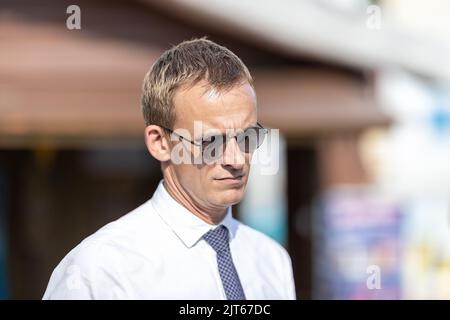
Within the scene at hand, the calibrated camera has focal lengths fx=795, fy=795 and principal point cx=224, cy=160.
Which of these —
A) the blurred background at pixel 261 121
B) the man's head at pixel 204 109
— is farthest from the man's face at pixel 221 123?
the blurred background at pixel 261 121

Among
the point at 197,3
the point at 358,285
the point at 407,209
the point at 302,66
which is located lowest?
the point at 358,285

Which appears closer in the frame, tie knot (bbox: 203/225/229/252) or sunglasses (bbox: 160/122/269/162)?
sunglasses (bbox: 160/122/269/162)

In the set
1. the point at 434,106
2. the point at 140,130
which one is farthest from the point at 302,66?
the point at 434,106

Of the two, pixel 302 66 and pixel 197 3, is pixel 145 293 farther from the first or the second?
pixel 302 66

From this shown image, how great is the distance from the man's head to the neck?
5cm

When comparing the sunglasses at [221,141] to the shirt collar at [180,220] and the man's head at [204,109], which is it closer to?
the man's head at [204,109]

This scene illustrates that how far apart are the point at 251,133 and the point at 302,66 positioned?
4.44 meters

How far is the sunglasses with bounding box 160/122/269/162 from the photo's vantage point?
61.5 inches

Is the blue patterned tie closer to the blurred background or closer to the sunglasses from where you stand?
the sunglasses

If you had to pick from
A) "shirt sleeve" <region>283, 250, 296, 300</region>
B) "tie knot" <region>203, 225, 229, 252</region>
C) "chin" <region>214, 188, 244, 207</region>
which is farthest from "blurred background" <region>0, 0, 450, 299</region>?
"chin" <region>214, 188, 244, 207</region>

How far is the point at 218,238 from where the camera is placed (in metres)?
1.77

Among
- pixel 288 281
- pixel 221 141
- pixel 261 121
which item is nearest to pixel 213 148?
pixel 221 141

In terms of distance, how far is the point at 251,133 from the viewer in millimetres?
1588

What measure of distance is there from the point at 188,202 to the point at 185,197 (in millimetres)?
13
